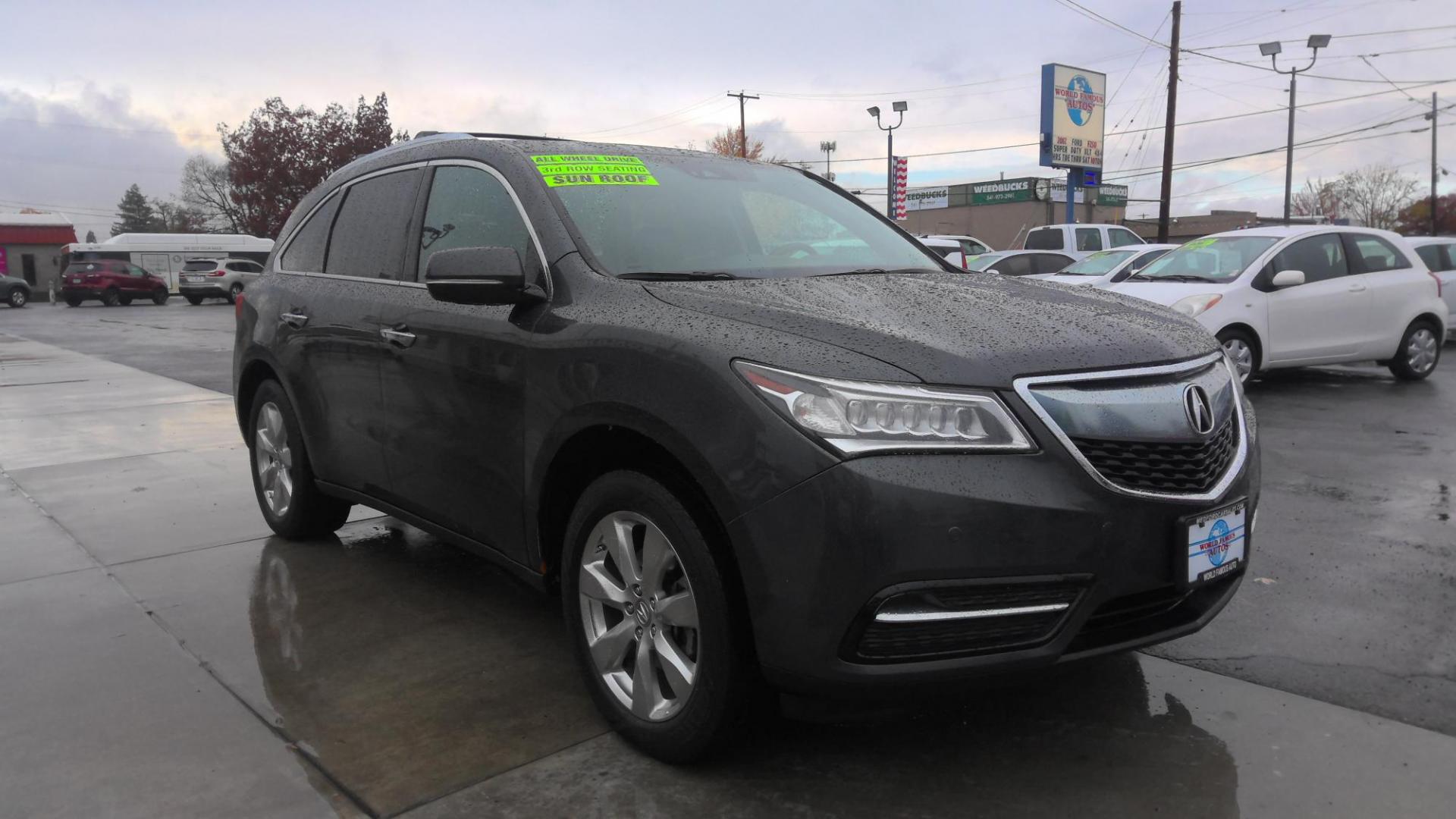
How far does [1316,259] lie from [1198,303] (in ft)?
5.35

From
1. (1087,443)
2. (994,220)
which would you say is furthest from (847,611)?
(994,220)

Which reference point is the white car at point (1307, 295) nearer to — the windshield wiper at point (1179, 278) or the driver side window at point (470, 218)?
the windshield wiper at point (1179, 278)

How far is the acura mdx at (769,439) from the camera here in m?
2.42

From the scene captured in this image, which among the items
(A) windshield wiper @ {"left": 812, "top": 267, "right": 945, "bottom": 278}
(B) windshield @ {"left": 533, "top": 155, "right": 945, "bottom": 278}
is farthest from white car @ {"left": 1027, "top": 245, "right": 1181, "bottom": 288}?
(A) windshield wiper @ {"left": 812, "top": 267, "right": 945, "bottom": 278}

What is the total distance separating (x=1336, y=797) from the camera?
2.67 meters

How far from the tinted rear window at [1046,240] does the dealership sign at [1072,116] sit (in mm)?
9912

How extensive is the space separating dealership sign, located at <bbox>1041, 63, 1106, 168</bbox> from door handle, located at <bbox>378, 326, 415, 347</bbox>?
29.4 metres

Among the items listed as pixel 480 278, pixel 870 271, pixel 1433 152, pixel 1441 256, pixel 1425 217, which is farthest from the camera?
pixel 1425 217

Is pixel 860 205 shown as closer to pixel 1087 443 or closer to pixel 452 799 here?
pixel 1087 443

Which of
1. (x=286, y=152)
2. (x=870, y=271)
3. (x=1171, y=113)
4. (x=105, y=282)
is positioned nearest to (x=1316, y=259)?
(x=870, y=271)

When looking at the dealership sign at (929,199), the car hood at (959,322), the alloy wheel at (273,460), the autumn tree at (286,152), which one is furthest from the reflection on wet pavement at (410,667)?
the dealership sign at (929,199)

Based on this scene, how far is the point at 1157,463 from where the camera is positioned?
2600 mm

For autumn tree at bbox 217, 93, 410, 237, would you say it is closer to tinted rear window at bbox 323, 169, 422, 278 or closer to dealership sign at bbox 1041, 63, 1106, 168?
dealership sign at bbox 1041, 63, 1106, 168

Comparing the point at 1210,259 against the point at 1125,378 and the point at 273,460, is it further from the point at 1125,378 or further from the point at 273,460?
the point at 273,460
